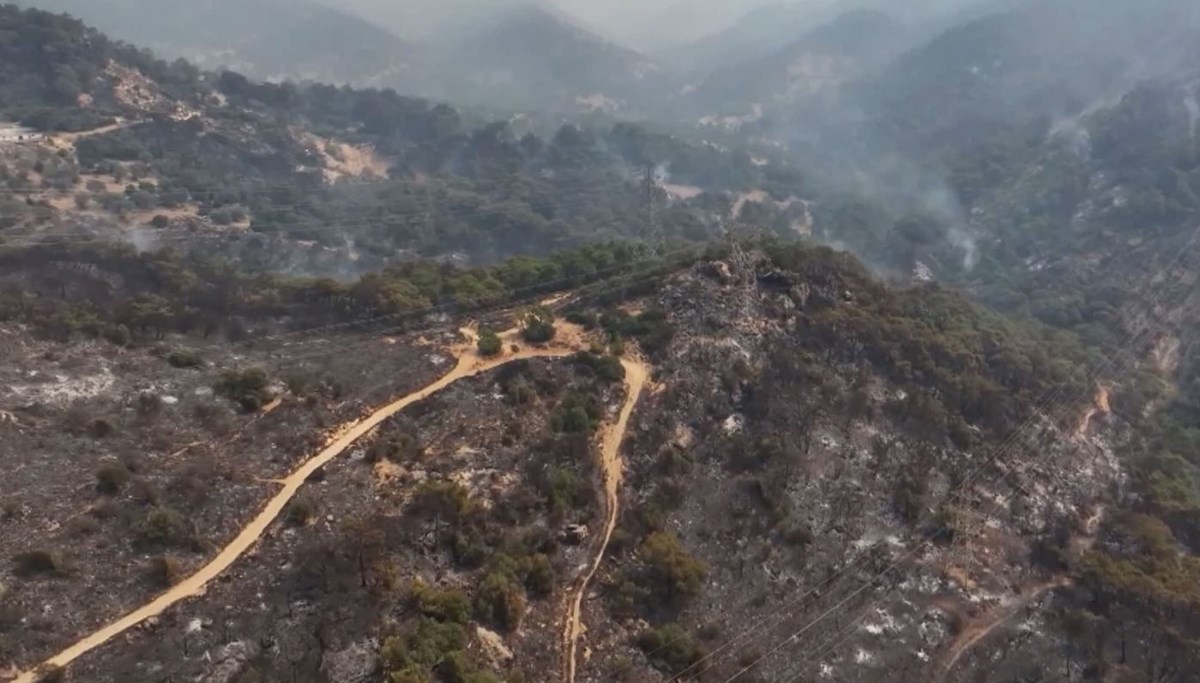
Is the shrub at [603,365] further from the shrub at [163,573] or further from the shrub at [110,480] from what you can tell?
the shrub at [163,573]

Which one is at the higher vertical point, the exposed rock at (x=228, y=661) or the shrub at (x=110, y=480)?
the shrub at (x=110, y=480)

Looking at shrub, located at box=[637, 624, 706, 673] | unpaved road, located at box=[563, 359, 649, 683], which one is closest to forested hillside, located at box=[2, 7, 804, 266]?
unpaved road, located at box=[563, 359, 649, 683]

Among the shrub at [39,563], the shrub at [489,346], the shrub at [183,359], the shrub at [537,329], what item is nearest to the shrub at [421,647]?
the shrub at [39,563]

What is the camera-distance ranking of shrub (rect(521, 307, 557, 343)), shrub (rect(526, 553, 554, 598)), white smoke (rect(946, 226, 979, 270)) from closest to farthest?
shrub (rect(526, 553, 554, 598)), shrub (rect(521, 307, 557, 343)), white smoke (rect(946, 226, 979, 270))

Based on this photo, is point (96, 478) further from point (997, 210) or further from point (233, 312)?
point (997, 210)

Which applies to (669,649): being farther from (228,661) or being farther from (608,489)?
(228,661)

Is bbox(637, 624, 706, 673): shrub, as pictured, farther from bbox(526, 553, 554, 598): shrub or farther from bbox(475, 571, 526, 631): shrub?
bbox(475, 571, 526, 631): shrub
